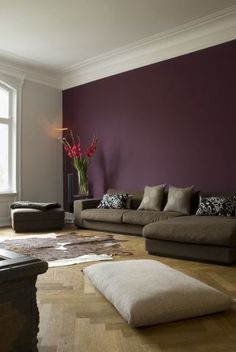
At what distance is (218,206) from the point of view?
4707 mm

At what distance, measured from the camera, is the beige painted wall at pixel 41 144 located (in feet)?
23.3

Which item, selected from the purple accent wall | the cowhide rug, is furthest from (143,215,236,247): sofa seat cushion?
the purple accent wall

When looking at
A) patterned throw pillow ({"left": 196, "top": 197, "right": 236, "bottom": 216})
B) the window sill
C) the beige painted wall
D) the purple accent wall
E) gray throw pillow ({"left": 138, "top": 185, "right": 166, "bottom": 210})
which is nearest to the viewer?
patterned throw pillow ({"left": 196, "top": 197, "right": 236, "bottom": 216})

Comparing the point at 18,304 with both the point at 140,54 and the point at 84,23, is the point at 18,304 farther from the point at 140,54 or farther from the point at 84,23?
the point at 140,54

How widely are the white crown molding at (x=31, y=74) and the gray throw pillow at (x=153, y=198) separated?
3.38 m

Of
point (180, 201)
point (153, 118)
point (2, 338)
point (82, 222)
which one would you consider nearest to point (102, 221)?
point (82, 222)

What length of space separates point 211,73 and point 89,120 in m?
2.71

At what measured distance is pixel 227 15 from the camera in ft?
16.5

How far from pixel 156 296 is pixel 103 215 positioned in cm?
351

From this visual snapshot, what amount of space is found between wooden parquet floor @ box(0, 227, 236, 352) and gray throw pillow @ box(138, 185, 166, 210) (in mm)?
2669

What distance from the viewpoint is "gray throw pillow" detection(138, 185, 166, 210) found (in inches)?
219

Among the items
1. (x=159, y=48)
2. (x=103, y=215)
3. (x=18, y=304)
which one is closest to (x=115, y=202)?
(x=103, y=215)

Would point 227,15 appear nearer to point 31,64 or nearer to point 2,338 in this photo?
point 31,64

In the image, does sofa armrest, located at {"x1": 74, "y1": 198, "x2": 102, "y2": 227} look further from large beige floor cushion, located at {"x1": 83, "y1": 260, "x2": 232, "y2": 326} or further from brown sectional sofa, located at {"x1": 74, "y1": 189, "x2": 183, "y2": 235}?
large beige floor cushion, located at {"x1": 83, "y1": 260, "x2": 232, "y2": 326}
